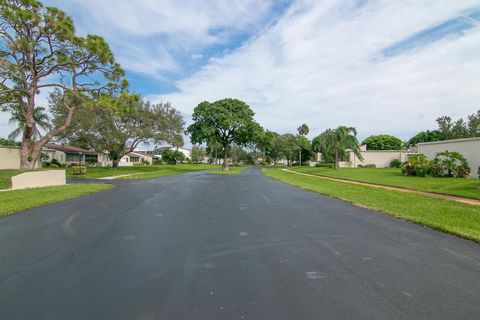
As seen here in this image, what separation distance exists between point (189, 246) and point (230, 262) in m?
1.06

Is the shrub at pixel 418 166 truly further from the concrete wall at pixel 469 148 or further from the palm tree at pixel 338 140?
the palm tree at pixel 338 140

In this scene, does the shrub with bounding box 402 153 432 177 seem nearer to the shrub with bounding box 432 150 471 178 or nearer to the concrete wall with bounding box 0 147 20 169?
the shrub with bounding box 432 150 471 178

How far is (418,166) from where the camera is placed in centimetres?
1994

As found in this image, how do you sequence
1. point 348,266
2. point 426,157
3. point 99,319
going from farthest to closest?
1. point 426,157
2. point 348,266
3. point 99,319

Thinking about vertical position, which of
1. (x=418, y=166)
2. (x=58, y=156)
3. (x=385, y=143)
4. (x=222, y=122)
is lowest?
(x=418, y=166)

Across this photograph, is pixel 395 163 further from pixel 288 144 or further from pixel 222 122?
pixel 288 144

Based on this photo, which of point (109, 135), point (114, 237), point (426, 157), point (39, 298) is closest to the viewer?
point (39, 298)

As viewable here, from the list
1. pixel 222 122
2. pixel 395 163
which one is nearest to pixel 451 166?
pixel 395 163

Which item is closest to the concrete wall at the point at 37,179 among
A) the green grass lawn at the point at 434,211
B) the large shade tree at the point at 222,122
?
the green grass lawn at the point at 434,211

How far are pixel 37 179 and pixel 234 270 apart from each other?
16.9m

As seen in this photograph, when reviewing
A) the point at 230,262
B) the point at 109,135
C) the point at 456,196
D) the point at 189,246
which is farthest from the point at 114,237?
the point at 109,135

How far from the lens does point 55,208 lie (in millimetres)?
8602

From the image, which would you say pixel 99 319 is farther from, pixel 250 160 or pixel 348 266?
pixel 250 160

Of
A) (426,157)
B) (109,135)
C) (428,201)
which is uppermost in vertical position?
(109,135)
